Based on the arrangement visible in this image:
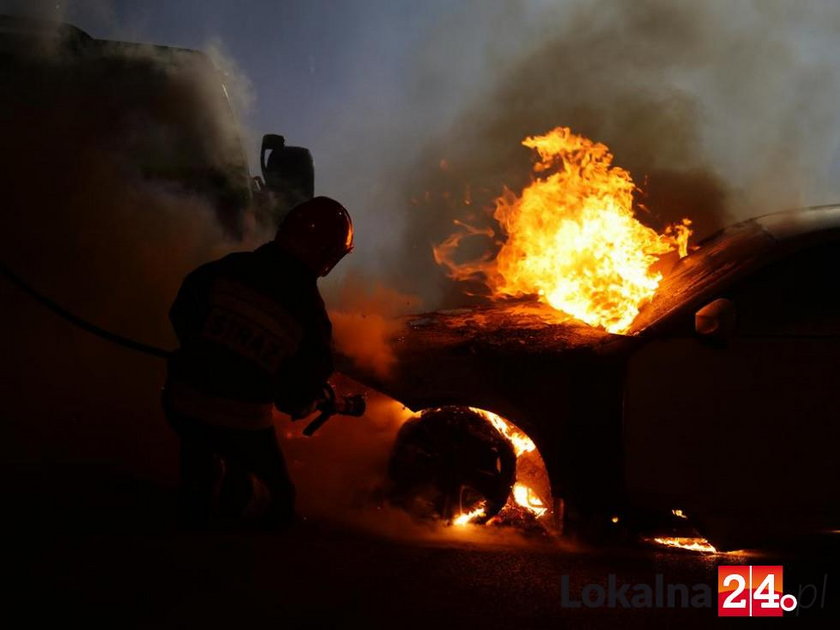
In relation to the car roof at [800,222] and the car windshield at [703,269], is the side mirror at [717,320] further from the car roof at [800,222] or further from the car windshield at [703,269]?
the car roof at [800,222]

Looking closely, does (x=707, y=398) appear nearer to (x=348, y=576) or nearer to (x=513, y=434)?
(x=513, y=434)

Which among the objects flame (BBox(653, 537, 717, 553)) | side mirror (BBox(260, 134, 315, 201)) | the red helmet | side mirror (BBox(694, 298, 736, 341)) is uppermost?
side mirror (BBox(260, 134, 315, 201))

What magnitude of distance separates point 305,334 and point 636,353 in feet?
5.54

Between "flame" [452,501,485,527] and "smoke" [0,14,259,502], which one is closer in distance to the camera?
"flame" [452,501,485,527]

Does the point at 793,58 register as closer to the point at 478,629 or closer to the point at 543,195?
the point at 543,195

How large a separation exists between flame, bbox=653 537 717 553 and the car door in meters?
0.40

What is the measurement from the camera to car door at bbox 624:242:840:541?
3420 mm

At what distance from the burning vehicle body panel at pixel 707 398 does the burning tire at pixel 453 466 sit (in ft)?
0.48

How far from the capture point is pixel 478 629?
2928mm

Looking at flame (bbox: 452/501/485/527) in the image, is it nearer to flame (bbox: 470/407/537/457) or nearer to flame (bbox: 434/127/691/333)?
flame (bbox: 470/407/537/457)

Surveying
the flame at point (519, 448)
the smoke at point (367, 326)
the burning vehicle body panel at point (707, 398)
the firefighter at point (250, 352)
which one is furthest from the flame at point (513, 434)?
the firefighter at point (250, 352)

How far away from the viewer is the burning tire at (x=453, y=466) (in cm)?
391

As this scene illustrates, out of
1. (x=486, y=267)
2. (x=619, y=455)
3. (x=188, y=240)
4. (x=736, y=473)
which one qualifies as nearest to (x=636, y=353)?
(x=619, y=455)

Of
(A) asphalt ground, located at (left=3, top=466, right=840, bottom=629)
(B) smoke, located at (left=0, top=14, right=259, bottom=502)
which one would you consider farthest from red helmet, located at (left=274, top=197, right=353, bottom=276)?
(B) smoke, located at (left=0, top=14, right=259, bottom=502)
